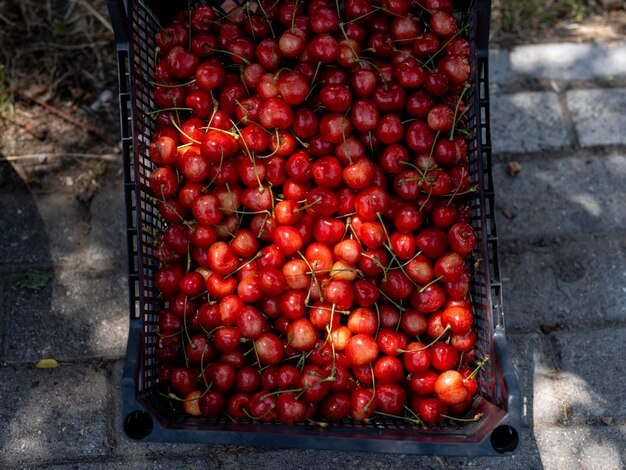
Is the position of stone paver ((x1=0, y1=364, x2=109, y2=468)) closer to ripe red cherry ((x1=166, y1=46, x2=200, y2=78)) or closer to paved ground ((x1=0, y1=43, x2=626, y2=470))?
paved ground ((x1=0, y1=43, x2=626, y2=470))

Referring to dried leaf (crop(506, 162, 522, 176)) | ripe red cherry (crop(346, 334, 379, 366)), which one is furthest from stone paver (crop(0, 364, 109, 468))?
dried leaf (crop(506, 162, 522, 176))

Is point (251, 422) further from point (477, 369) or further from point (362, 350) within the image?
point (477, 369)

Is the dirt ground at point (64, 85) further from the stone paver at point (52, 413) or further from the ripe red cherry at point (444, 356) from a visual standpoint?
the ripe red cherry at point (444, 356)

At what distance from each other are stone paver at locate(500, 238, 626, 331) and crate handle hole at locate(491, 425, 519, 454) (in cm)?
90

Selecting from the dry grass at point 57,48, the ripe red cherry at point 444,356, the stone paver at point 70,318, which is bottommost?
the stone paver at point 70,318

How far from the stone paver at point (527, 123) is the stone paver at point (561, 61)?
0.42 ft

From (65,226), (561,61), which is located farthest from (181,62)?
(561,61)

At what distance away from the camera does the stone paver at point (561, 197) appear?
2.83 m

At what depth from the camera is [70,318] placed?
8.77 ft

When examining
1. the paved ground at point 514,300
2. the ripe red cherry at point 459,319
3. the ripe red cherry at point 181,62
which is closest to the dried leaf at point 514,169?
the paved ground at point 514,300

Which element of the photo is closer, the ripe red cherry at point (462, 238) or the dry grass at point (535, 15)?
the ripe red cherry at point (462, 238)

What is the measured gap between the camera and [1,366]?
2596 mm

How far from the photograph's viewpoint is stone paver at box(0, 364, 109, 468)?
2475mm

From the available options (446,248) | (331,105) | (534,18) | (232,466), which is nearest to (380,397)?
(446,248)
